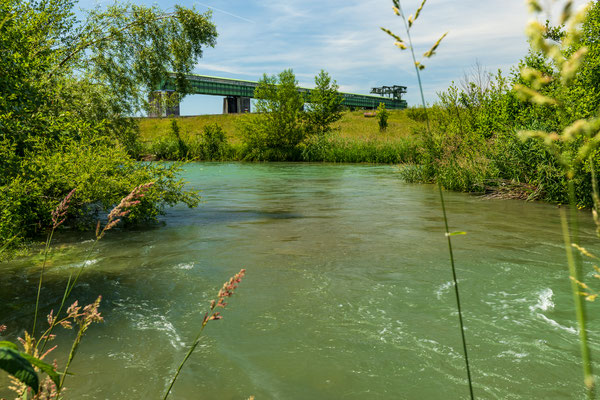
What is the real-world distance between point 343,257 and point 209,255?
2.02 m

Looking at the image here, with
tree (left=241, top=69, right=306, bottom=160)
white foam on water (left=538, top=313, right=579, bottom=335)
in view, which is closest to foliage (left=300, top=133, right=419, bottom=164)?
tree (left=241, top=69, right=306, bottom=160)

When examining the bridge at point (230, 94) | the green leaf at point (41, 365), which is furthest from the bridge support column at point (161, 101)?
the green leaf at point (41, 365)

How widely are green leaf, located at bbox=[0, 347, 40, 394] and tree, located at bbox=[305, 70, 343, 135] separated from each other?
4112 centimetres

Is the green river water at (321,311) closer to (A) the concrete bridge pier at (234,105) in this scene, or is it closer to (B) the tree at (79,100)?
(B) the tree at (79,100)

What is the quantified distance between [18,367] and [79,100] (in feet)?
43.3

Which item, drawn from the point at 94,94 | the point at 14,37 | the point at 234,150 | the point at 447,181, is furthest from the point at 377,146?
the point at 14,37

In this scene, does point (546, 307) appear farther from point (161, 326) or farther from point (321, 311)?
point (161, 326)

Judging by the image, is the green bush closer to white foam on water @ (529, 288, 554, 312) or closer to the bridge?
the bridge

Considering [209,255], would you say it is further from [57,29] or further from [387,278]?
[57,29]

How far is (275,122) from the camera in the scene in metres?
38.4

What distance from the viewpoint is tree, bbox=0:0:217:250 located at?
5.36 metres

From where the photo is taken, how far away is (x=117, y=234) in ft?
28.4

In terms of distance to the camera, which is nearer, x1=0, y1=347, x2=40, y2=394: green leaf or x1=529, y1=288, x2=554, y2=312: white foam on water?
x1=0, y1=347, x2=40, y2=394: green leaf

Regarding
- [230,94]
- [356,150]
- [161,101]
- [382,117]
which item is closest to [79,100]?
[161,101]
